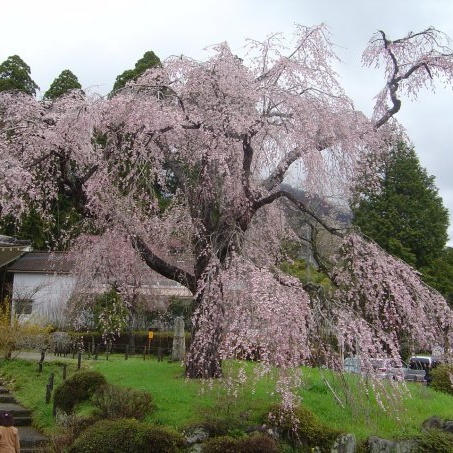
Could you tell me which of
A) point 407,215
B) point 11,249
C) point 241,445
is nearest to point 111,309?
point 11,249

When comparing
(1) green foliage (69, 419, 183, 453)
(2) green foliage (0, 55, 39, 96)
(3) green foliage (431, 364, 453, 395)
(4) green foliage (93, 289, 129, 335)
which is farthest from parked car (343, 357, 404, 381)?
(2) green foliage (0, 55, 39, 96)

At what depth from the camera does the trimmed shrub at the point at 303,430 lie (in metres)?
9.47

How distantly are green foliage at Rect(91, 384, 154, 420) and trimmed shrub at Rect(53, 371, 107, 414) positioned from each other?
1.16 m

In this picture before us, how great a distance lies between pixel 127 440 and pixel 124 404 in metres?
1.28

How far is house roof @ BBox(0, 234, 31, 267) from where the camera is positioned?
31.7m

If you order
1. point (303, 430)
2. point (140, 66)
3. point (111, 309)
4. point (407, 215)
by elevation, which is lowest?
point (303, 430)

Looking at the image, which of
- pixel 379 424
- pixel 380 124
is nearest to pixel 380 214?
pixel 380 124

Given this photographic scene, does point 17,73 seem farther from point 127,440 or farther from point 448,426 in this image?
point 448,426

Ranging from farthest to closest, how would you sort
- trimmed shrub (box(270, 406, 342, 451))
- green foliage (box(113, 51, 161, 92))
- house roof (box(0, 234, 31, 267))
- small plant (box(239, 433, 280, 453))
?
house roof (box(0, 234, 31, 267)) < green foliage (box(113, 51, 161, 92)) < trimmed shrub (box(270, 406, 342, 451)) < small plant (box(239, 433, 280, 453))

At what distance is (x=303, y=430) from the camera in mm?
9562

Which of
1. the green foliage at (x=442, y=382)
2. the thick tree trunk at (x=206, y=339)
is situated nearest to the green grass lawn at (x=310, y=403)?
the thick tree trunk at (x=206, y=339)

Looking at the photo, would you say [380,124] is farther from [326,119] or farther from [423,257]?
[423,257]

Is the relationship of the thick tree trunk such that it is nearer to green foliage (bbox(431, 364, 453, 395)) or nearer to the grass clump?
the grass clump

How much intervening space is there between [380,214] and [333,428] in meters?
20.7
